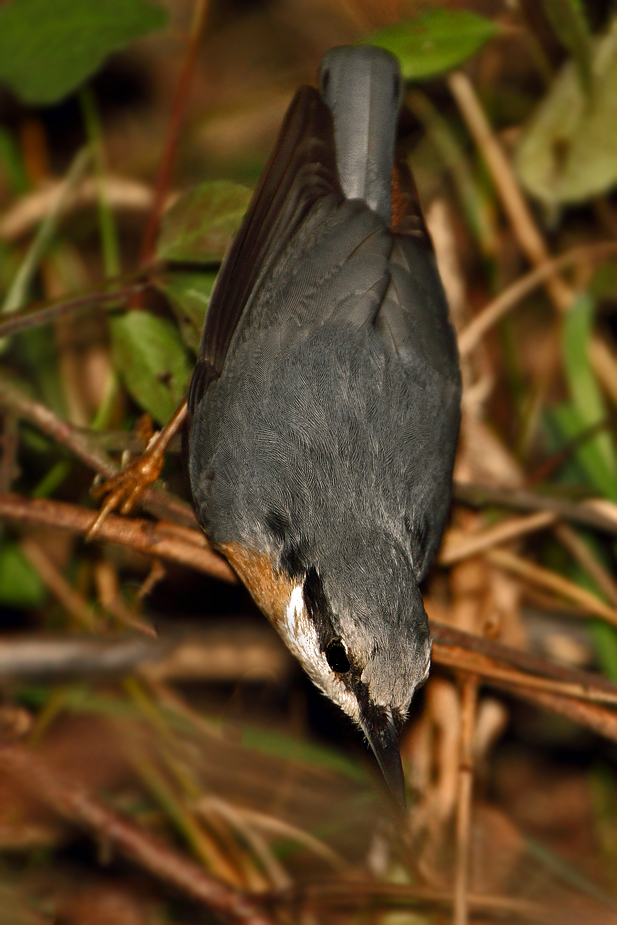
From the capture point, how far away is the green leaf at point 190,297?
12.0 feet

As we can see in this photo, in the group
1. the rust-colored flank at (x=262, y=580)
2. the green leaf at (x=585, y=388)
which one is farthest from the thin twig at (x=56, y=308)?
the green leaf at (x=585, y=388)

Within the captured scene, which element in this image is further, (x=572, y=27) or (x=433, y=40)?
(x=572, y=27)

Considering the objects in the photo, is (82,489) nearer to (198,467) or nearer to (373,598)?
(198,467)

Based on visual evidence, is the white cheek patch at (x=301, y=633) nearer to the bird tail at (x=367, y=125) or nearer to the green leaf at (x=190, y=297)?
the green leaf at (x=190, y=297)

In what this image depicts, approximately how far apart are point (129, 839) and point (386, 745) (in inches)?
55.7

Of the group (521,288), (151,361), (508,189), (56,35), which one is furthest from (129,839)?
(508,189)

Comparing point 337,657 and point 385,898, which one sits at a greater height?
point 337,657

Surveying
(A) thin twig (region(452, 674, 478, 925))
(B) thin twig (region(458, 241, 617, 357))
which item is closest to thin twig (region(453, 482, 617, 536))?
(B) thin twig (region(458, 241, 617, 357))

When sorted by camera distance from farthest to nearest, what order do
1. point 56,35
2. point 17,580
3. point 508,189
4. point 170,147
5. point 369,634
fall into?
point 508,189 → point 17,580 → point 170,147 → point 56,35 → point 369,634

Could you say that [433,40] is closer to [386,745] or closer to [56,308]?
[56,308]

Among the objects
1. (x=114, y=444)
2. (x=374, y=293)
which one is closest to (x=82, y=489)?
(x=114, y=444)

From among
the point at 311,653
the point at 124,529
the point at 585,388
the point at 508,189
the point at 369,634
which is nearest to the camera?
the point at 369,634

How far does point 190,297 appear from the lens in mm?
3707

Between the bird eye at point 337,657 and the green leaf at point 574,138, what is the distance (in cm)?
271
